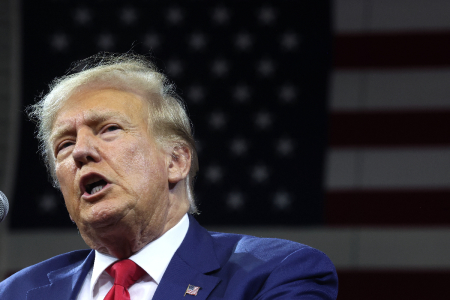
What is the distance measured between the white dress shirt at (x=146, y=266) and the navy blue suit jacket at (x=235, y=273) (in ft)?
0.13

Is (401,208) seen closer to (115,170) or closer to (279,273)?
(279,273)

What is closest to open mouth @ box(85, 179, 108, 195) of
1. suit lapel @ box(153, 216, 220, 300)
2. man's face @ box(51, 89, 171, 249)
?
man's face @ box(51, 89, 171, 249)

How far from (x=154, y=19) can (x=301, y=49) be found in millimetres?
1140

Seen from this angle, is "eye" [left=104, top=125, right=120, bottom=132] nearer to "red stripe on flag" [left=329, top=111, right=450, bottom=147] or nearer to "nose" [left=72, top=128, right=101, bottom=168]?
"nose" [left=72, top=128, right=101, bottom=168]

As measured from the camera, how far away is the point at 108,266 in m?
1.79

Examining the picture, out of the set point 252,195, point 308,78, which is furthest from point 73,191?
point 308,78

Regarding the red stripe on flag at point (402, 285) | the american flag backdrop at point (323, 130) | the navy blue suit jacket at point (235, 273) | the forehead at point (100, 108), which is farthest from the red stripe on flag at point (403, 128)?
the forehead at point (100, 108)

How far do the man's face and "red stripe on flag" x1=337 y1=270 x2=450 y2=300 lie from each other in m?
2.16

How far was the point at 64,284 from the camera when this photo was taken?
1.89m

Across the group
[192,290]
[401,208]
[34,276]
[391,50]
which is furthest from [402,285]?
[34,276]

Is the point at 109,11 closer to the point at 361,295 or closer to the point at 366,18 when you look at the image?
the point at 366,18

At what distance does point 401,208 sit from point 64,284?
245 centimetres

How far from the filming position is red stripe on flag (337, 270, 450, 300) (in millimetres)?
3500

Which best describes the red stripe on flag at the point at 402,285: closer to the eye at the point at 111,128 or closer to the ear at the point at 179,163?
the ear at the point at 179,163
